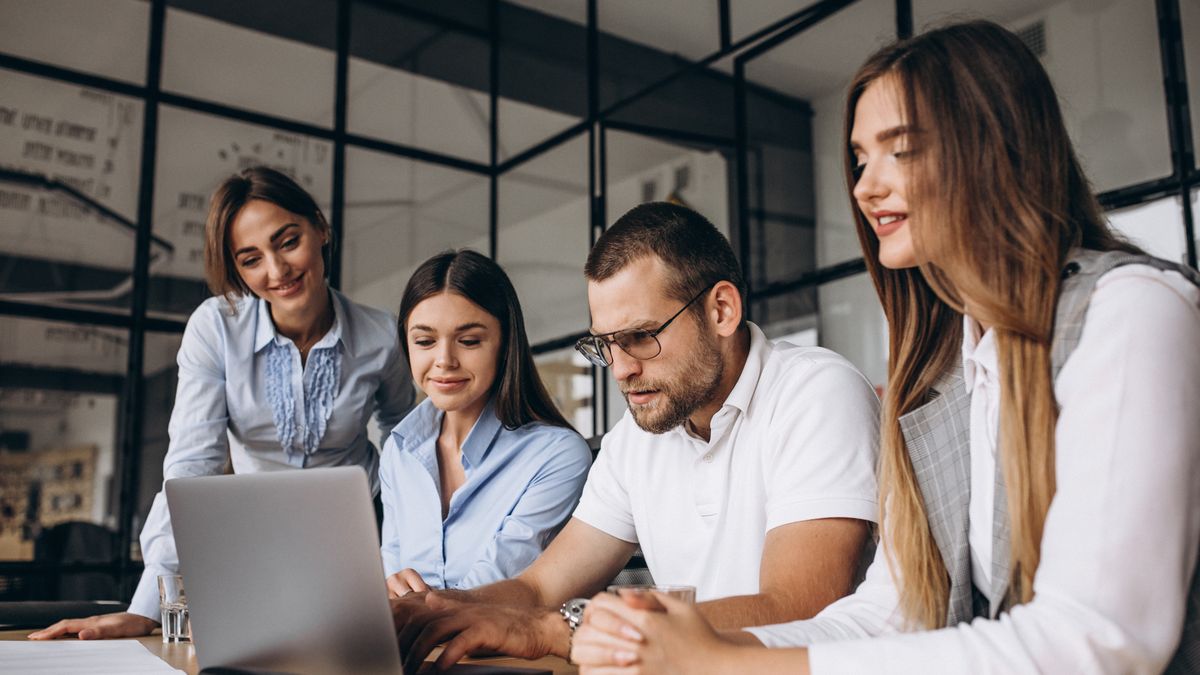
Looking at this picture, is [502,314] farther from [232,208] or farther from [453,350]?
[232,208]

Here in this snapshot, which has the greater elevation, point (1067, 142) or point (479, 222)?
point (479, 222)

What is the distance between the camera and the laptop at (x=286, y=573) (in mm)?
1008

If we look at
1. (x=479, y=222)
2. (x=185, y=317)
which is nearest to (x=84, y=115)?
(x=185, y=317)

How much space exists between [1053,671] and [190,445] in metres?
2.13

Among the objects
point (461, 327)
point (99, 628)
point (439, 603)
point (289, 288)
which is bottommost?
point (99, 628)

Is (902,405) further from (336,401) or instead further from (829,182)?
(829,182)

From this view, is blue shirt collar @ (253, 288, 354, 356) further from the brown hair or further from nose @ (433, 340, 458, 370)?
nose @ (433, 340, 458, 370)

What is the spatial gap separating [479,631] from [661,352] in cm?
59

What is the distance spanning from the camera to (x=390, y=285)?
5.20m

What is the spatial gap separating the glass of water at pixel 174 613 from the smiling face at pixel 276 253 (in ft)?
3.37

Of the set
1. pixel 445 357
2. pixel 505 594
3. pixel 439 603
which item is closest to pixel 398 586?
pixel 505 594

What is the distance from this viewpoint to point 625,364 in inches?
66.3

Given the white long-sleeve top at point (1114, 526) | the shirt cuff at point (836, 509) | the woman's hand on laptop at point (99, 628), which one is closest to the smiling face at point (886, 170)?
the white long-sleeve top at point (1114, 526)

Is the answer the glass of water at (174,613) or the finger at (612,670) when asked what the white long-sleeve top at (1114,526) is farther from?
the glass of water at (174,613)
